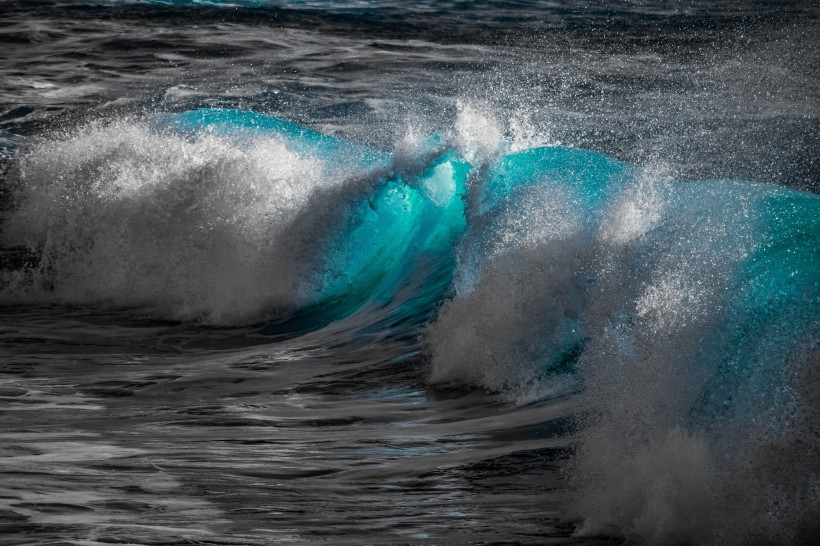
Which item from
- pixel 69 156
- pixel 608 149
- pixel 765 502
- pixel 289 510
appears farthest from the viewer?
pixel 608 149

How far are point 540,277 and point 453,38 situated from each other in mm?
21352

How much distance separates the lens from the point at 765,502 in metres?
4.14

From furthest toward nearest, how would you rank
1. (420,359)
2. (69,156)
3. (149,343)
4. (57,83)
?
(57,83)
(69,156)
(149,343)
(420,359)

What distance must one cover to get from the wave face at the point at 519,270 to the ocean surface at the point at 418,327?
0.06 ft

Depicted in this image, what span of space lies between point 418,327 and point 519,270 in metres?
1.43

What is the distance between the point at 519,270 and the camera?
7.89 metres

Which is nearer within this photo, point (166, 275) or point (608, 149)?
point (166, 275)

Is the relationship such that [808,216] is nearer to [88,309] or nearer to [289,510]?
[289,510]

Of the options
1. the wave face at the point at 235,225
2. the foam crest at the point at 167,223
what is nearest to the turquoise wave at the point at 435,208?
the wave face at the point at 235,225

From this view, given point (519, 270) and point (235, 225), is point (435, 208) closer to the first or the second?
point (235, 225)

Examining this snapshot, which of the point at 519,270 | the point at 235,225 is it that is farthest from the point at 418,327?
the point at 235,225

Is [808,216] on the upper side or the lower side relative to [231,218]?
upper

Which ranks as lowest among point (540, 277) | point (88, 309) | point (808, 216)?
point (88, 309)

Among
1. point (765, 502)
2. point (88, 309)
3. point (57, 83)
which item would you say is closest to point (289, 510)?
point (765, 502)
